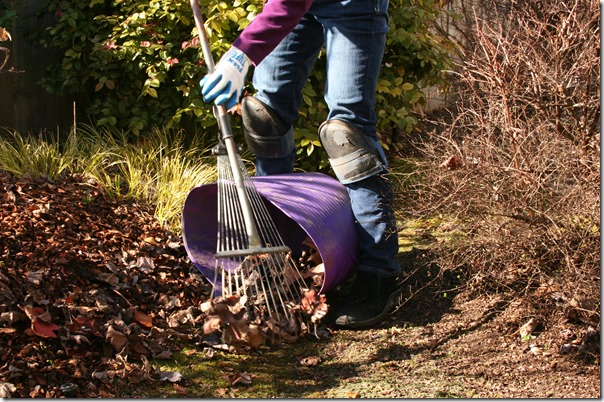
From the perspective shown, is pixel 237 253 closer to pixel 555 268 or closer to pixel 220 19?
pixel 555 268

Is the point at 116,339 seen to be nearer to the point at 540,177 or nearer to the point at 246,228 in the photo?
the point at 246,228

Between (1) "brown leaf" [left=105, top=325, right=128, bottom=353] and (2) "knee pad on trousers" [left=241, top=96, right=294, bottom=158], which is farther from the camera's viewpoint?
(2) "knee pad on trousers" [left=241, top=96, right=294, bottom=158]

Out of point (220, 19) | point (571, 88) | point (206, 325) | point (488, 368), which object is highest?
point (220, 19)

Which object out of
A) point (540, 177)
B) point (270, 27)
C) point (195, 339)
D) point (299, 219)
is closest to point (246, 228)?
point (299, 219)

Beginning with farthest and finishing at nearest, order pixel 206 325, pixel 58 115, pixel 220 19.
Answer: pixel 58 115, pixel 220 19, pixel 206 325

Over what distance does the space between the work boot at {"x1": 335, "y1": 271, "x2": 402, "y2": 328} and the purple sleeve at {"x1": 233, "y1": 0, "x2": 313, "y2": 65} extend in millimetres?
1123

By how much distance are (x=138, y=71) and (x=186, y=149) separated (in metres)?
0.62

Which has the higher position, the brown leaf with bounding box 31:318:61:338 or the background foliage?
the background foliage

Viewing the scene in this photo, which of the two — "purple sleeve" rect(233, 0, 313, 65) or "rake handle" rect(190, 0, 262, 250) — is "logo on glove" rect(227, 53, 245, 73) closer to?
"purple sleeve" rect(233, 0, 313, 65)

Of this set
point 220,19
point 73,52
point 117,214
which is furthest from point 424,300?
point 73,52

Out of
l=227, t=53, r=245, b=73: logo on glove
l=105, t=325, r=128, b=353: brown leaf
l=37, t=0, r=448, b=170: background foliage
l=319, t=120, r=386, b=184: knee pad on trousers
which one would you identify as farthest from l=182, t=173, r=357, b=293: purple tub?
l=37, t=0, r=448, b=170: background foliage

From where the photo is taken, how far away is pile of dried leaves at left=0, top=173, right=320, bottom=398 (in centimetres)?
309

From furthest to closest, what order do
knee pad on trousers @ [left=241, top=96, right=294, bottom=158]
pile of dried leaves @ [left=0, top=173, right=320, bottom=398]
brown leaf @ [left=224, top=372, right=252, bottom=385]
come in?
knee pad on trousers @ [left=241, top=96, right=294, bottom=158]
brown leaf @ [left=224, top=372, right=252, bottom=385]
pile of dried leaves @ [left=0, top=173, right=320, bottom=398]

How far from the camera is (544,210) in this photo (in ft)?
11.4
